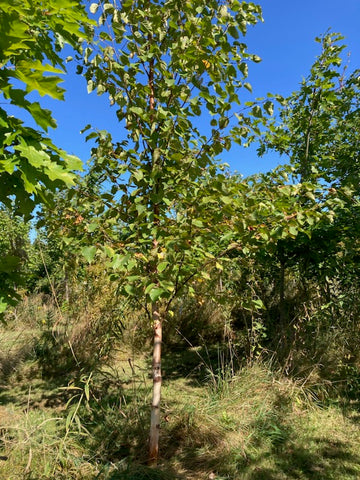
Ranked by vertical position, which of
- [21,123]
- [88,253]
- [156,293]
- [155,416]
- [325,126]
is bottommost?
[155,416]

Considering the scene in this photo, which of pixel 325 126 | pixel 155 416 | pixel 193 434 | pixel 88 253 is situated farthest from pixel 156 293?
pixel 325 126

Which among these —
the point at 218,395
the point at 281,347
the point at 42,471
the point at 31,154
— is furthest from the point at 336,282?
the point at 31,154

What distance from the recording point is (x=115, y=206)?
2.44m

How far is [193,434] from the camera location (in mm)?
2988

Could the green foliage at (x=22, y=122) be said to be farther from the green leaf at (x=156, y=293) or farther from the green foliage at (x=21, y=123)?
the green leaf at (x=156, y=293)

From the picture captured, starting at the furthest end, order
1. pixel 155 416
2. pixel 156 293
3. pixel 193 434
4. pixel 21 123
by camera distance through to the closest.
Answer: pixel 193 434, pixel 155 416, pixel 156 293, pixel 21 123

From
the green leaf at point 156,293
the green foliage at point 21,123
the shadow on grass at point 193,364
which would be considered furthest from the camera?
the shadow on grass at point 193,364

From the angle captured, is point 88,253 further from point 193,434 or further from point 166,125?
point 193,434

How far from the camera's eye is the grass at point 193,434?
8.07 feet

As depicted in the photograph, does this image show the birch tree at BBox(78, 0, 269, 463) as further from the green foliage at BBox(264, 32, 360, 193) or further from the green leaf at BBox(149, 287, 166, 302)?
the green foliage at BBox(264, 32, 360, 193)

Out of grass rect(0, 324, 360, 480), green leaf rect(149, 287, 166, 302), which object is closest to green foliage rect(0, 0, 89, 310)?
green leaf rect(149, 287, 166, 302)

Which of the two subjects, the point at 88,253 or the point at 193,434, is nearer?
the point at 88,253

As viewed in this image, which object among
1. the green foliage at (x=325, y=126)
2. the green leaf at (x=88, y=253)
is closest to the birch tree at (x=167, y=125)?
the green leaf at (x=88, y=253)

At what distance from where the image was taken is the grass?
2459mm
